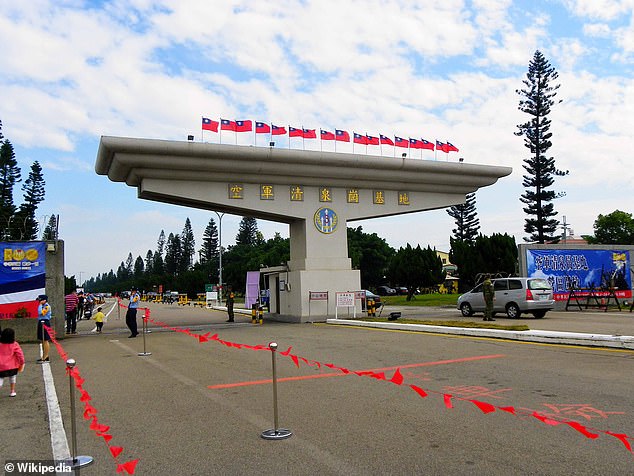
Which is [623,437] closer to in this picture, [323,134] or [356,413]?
[356,413]

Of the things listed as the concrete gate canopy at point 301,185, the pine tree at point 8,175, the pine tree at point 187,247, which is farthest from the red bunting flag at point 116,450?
the pine tree at point 187,247

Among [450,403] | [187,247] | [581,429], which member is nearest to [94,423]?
[450,403]

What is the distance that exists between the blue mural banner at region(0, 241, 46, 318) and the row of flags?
A: 26.6 feet

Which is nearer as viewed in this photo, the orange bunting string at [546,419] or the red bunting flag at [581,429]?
the red bunting flag at [581,429]

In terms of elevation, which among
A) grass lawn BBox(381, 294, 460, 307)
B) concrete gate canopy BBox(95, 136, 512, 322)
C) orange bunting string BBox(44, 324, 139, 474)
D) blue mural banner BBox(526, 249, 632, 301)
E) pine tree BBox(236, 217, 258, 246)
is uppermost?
pine tree BBox(236, 217, 258, 246)

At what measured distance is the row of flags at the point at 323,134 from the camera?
2273cm

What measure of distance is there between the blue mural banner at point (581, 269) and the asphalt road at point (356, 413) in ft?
51.5

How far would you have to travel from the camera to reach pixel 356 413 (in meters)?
6.64

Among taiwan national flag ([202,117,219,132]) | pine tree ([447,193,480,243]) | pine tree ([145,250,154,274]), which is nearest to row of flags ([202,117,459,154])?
taiwan national flag ([202,117,219,132])

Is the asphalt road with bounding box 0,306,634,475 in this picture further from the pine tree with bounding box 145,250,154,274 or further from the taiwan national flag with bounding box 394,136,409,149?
the pine tree with bounding box 145,250,154,274

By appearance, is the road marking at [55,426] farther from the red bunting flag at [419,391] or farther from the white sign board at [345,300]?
the white sign board at [345,300]

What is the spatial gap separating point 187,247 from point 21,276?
125018mm

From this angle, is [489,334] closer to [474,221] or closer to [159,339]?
[159,339]

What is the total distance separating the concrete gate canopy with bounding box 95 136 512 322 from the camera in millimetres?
21984
